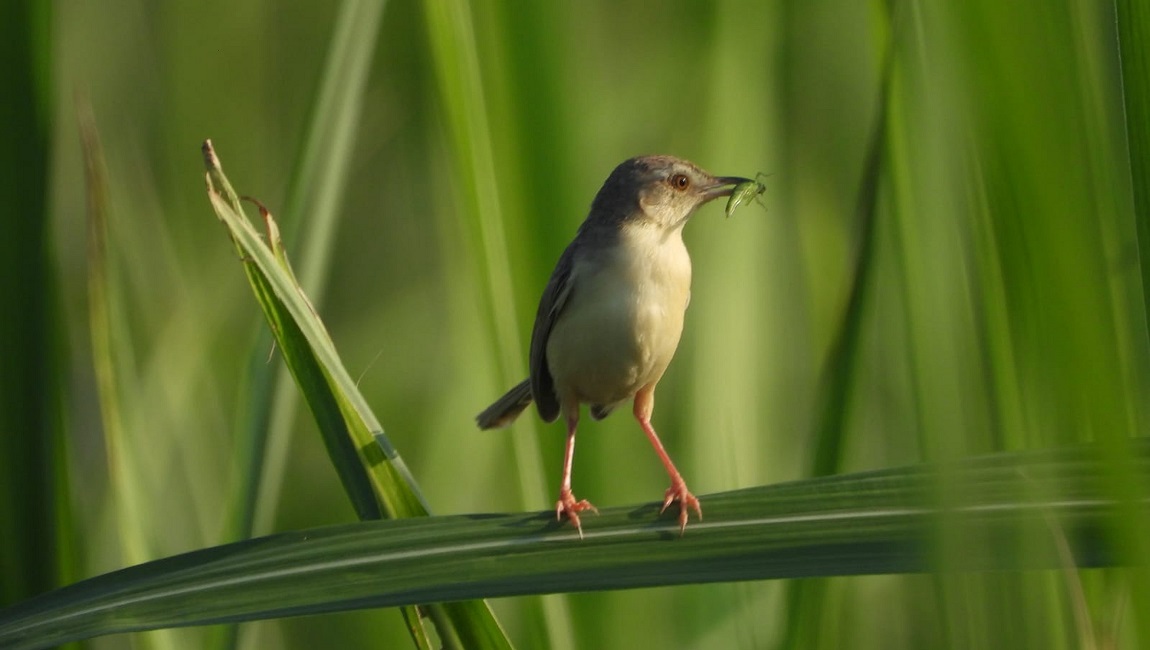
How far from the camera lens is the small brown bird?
3.30m

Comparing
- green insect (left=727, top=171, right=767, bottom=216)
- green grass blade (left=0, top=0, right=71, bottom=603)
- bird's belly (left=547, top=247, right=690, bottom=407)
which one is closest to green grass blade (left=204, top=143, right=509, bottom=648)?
green grass blade (left=0, top=0, right=71, bottom=603)

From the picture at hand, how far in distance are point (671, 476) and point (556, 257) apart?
2.57 feet

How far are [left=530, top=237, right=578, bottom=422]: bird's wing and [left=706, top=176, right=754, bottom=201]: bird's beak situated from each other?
453 millimetres

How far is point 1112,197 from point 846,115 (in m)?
3.20

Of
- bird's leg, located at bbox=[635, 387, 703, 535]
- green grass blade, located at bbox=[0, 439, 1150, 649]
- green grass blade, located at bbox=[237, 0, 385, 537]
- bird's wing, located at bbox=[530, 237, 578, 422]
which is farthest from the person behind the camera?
bird's wing, located at bbox=[530, 237, 578, 422]

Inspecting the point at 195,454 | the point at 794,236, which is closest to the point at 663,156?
the point at 794,236

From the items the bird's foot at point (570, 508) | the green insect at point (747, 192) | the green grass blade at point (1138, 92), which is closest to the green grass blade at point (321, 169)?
the bird's foot at point (570, 508)

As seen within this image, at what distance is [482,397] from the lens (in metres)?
3.74

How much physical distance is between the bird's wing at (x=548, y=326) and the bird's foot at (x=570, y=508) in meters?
0.82

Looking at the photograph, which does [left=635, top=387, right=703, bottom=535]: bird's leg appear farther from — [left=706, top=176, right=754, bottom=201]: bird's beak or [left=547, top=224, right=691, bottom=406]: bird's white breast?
[left=706, top=176, right=754, bottom=201]: bird's beak

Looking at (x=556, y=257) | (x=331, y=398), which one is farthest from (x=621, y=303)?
(x=331, y=398)

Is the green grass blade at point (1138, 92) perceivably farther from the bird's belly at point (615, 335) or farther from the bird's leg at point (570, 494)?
the bird's belly at point (615, 335)

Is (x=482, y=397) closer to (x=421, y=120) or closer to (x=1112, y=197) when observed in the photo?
(x=421, y=120)

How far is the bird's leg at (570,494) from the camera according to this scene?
2.26 m
